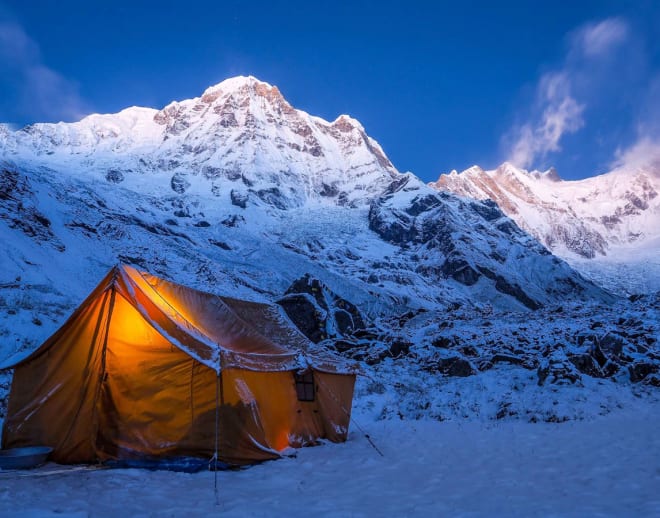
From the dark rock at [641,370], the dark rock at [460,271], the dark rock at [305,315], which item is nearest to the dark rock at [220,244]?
the dark rock at [305,315]

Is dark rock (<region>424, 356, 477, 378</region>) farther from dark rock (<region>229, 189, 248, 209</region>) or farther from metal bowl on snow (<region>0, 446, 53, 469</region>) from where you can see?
dark rock (<region>229, 189, 248, 209</region>)

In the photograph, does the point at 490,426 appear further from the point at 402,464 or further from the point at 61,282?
the point at 61,282

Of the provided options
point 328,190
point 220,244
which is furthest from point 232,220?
point 328,190

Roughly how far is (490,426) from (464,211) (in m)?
107

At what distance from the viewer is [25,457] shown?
668 cm

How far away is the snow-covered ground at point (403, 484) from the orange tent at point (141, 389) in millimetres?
606

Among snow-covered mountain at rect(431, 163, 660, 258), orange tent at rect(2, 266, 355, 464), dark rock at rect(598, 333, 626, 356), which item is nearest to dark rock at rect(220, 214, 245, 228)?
dark rock at rect(598, 333, 626, 356)

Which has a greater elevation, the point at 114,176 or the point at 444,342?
the point at 114,176

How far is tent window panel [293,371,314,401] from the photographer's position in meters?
9.52

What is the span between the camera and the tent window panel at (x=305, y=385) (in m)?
9.52

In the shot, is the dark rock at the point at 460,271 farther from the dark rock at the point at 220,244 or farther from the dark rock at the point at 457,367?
the dark rock at the point at 457,367

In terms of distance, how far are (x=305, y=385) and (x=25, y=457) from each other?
497cm

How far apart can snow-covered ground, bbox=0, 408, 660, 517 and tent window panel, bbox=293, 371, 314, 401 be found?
3.56 ft

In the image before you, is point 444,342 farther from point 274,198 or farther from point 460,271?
point 274,198
